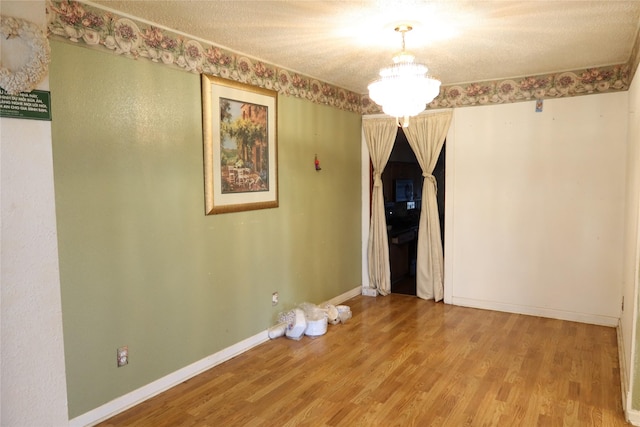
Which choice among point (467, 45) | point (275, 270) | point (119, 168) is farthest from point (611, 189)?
point (119, 168)

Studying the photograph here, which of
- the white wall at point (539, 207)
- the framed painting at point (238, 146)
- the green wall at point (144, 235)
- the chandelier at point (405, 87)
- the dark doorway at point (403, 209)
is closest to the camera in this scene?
the green wall at point (144, 235)

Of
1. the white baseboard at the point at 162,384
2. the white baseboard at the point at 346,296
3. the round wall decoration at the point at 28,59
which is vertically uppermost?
the round wall decoration at the point at 28,59

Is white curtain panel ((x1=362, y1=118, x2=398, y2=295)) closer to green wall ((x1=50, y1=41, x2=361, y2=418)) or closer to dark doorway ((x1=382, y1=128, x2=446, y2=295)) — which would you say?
dark doorway ((x1=382, y1=128, x2=446, y2=295))

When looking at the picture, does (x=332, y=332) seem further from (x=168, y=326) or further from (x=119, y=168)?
(x=119, y=168)

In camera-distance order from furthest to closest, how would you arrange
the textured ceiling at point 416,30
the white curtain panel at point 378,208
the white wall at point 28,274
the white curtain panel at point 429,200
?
1. the white curtain panel at point 378,208
2. the white curtain panel at point 429,200
3. the textured ceiling at point 416,30
4. the white wall at point 28,274

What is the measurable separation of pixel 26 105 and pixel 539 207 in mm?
4424

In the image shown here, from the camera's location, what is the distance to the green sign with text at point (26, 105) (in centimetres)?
158

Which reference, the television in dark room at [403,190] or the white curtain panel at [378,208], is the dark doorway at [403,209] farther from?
the white curtain panel at [378,208]

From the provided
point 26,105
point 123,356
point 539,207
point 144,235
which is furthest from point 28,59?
point 539,207

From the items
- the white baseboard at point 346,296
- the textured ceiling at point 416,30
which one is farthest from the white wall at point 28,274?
the white baseboard at point 346,296

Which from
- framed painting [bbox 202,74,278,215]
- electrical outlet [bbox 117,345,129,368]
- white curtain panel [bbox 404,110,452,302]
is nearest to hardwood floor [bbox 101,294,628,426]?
electrical outlet [bbox 117,345,129,368]

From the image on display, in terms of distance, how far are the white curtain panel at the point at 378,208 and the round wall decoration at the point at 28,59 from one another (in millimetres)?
4022

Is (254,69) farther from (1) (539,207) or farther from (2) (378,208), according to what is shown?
(1) (539,207)

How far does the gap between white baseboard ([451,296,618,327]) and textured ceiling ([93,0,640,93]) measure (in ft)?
7.94
